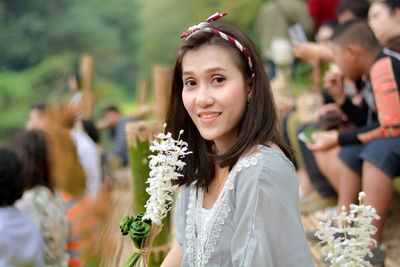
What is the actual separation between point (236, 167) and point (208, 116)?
156 mm

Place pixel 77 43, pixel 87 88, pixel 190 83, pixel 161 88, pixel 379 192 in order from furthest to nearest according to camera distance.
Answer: pixel 77 43, pixel 87 88, pixel 161 88, pixel 379 192, pixel 190 83

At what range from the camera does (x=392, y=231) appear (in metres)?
2.33

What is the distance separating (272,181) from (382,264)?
1.01 meters

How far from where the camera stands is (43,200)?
86.1 inches

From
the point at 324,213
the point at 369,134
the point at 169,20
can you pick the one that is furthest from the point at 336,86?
the point at 169,20

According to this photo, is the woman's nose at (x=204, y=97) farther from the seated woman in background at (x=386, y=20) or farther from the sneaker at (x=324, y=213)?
the sneaker at (x=324, y=213)

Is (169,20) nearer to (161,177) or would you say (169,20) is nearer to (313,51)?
(313,51)

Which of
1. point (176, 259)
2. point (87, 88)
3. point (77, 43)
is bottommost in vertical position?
point (176, 259)

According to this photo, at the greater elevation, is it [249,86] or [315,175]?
[249,86]

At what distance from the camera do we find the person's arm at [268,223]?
1.00 meters

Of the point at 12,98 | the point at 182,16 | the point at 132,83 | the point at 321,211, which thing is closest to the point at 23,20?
the point at 12,98

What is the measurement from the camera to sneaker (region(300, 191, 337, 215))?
102 inches

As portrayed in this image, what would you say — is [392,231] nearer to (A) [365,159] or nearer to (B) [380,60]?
(A) [365,159]

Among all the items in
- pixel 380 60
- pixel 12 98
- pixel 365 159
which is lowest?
pixel 365 159
